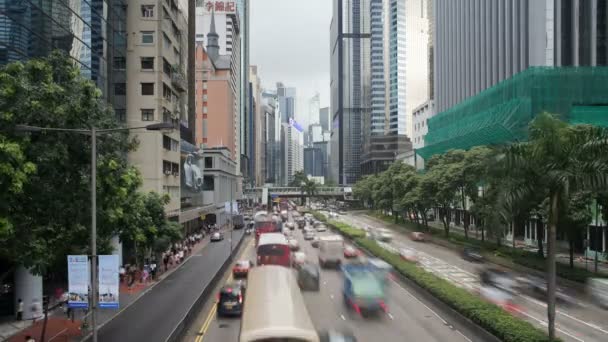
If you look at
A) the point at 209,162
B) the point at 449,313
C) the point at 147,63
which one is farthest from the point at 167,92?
the point at 209,162

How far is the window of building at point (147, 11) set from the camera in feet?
167

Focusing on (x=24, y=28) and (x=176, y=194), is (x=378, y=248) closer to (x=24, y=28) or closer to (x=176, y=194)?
(x=176, y=194)

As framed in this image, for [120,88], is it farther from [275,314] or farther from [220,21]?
[220,21]

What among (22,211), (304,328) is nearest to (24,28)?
(22,211)

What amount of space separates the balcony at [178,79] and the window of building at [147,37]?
569cm

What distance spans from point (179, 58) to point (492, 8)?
63.6 meters

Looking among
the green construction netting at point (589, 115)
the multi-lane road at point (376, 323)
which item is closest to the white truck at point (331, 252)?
the multi-lane road at point (376, 323)

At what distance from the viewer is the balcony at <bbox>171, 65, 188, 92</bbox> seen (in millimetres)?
56500

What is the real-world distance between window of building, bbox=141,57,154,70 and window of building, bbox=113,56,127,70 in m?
1.55

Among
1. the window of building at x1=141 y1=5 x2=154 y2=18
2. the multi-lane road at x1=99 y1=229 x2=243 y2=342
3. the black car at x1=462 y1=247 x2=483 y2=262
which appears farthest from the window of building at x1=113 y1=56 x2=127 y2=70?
the black car at x1=462 y1=247 x2=483 y2=262

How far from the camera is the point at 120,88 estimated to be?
5034 cm

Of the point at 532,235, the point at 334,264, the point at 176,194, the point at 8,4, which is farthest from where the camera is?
the point at 532,235

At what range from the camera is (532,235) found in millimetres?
63562

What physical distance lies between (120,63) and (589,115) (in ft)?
172
